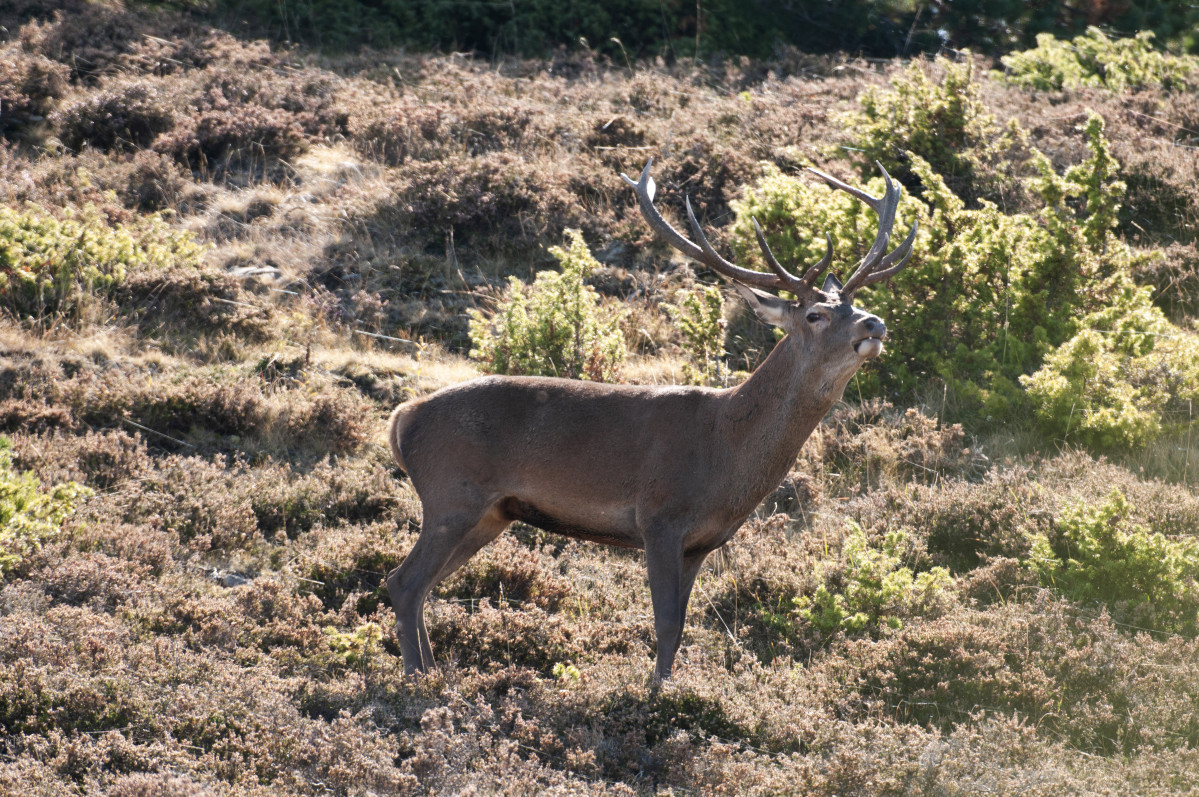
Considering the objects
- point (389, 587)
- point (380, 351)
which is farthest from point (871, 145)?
point (389, 587)

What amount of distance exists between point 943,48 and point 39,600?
654 inches

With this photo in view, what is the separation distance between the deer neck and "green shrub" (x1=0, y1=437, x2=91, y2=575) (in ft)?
13.4

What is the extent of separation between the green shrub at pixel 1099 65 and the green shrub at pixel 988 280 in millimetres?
6422

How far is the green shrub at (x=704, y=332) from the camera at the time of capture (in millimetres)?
9961

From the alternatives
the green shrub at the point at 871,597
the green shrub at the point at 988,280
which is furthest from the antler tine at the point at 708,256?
the green shrub at the point at 988,280

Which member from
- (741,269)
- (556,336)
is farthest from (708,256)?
(556,336)

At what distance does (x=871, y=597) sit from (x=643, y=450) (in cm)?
196

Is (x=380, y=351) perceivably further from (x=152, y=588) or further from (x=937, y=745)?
(x=937, y=745)

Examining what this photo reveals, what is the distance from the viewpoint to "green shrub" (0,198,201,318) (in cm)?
1014

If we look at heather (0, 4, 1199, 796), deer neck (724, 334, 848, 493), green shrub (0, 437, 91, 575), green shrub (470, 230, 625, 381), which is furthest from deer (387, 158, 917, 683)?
green shrub (470, 230, 625, 381)

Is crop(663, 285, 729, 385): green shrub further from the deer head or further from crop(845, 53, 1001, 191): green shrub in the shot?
crop(845, 53, 1001, 191): green shrub

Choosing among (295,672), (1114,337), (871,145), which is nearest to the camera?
(295,672)

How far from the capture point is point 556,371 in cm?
972

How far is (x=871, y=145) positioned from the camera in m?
12.7
